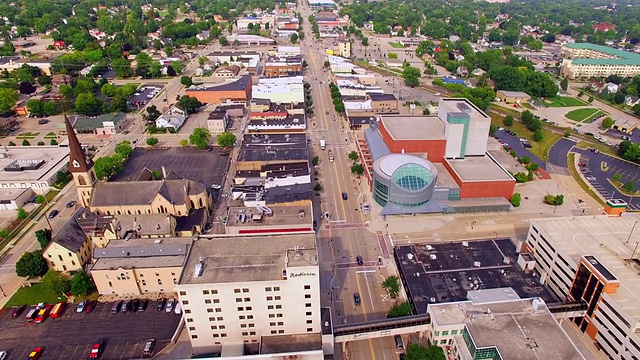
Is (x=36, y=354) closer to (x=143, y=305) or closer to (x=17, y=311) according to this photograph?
(x=17, y=311)

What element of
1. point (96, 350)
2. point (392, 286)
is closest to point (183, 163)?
point (96, 350)

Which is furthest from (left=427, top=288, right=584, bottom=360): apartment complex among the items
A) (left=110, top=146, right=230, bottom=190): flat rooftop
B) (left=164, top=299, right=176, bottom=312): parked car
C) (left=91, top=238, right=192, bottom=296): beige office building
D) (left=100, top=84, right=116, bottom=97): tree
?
(left=100, top=84, right=116, bottom=97): tree

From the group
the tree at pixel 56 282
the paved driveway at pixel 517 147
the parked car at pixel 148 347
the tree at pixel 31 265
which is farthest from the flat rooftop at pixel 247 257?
the paved driveway at pixel 517 147

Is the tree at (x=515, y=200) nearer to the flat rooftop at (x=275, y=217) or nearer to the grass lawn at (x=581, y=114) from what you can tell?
the flat rooftop at (x=275, y=217)

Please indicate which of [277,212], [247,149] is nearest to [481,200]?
[277,212]

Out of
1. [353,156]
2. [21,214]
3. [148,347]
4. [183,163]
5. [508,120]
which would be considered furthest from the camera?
[508,120]

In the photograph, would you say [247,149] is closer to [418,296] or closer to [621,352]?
[418,296]

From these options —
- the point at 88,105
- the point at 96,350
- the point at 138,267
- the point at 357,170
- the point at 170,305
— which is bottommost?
the point at 170,305

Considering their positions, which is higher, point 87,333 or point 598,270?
point 598,270

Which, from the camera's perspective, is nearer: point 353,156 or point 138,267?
point 138,267
